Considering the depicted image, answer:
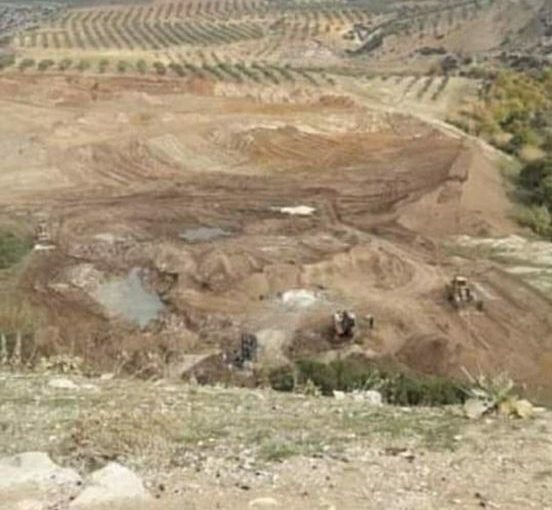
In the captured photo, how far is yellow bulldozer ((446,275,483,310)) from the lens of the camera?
→ 27.5 metres

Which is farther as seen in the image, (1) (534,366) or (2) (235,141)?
(2) (235,141)

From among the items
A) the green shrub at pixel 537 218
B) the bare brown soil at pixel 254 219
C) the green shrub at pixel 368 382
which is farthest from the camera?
the green shrub at pixel 537 218

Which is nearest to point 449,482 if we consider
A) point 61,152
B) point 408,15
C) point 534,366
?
point 534,366

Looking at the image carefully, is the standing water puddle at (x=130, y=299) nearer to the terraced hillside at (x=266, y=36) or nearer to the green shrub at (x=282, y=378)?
the green shrub at (x=282, y=378)

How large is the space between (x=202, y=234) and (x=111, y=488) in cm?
2635

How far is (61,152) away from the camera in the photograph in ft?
138

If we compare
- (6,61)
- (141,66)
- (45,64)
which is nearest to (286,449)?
(45,64)

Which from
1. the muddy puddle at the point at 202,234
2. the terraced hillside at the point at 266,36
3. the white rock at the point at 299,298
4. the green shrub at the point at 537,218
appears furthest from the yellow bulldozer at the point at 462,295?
the terraced hillside at the point at 266,36

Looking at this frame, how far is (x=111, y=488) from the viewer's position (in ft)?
23.5

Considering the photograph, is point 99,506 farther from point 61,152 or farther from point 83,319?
point 61,152

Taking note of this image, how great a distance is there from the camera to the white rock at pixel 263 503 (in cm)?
698

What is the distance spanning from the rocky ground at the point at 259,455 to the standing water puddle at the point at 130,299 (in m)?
17.6

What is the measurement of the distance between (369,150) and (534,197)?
315 inches

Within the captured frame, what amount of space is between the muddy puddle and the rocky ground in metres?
23.3
